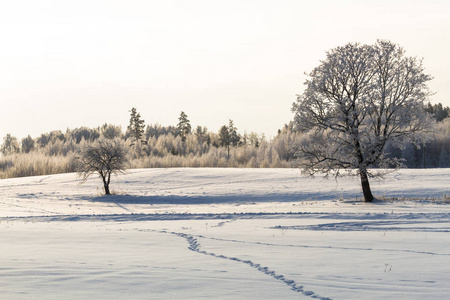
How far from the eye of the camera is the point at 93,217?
18734 millimetres

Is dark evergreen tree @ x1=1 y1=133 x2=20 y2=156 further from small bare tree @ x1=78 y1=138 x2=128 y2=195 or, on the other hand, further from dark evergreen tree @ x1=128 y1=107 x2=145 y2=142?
small bare tree @ x1=78 y1=138 x2=128 y2=195

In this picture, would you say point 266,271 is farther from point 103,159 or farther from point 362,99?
point 103,159

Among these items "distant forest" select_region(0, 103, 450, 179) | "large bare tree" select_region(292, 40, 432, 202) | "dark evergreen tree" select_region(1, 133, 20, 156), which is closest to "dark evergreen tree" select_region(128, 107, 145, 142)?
"distant forest" select_region(0, 103, 450, 179)

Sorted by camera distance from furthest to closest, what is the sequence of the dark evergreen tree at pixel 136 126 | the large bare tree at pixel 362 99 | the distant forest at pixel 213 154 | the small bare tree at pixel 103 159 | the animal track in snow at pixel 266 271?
1. the dark evergreen tree at pixel 136 126
2. the distant forest at pixel 213 154
3. the small bare tree at pixel 103 159
4. the large bare tree at pixel 362 99
5. the animal track in snow at pixel 266 271

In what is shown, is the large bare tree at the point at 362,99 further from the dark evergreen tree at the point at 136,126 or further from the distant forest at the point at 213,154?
the dark evergreen tree at the point at 136,126

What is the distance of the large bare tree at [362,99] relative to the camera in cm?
2322

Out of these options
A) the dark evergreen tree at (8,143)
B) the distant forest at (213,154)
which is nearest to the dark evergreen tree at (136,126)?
the distant forest at (213,154)

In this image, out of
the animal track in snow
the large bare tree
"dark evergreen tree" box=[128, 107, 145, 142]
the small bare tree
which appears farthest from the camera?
"dark evergreen tree" box=[128, 107, 145, 142]

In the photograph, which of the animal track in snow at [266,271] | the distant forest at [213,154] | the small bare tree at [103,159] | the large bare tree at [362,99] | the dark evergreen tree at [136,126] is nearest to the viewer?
the animal track in snow at [266,271]

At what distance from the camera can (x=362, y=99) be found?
75.6 feet

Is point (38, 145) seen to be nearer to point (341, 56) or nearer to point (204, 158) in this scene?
point (204, 158)

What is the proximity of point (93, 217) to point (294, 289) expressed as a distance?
46.3ft

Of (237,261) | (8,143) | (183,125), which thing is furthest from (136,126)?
(237,261)

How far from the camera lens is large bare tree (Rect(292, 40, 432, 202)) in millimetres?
23219
